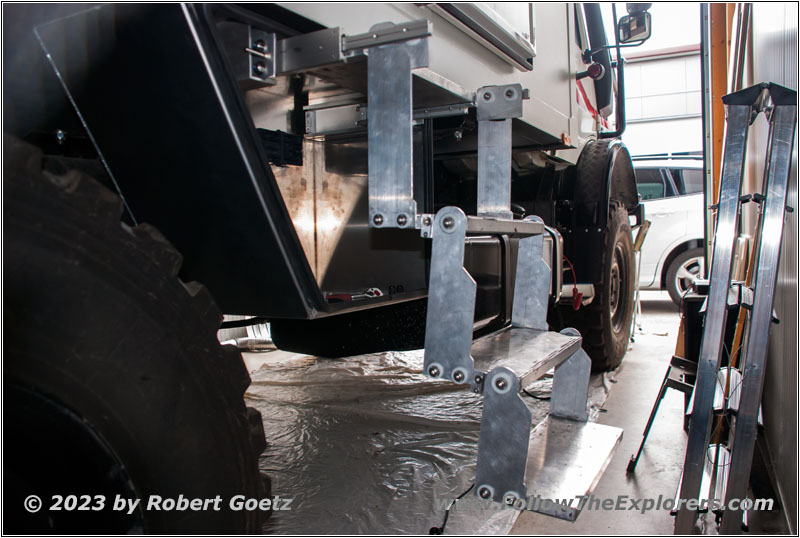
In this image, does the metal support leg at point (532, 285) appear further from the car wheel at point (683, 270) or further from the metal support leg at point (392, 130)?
the car wheel at point (683, 270)

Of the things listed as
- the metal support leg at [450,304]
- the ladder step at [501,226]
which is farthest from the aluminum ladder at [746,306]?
the metal support leg at [450,304]

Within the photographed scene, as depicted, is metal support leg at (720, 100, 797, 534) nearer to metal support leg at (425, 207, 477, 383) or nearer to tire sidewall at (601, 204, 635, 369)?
metal support leg at (425, 207, 477, 383)

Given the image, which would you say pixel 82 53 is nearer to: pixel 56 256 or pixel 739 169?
pixel 56 256

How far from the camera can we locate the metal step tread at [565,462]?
3.94ft

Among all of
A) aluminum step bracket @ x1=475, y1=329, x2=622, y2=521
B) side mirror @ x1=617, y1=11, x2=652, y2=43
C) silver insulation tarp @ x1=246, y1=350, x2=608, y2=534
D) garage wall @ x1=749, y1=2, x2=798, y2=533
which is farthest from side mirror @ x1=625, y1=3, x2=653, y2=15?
aluminum step bracket @ x1=475, y1=329, x2=622, y2=521

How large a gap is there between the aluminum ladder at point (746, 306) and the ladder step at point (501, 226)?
572 mm

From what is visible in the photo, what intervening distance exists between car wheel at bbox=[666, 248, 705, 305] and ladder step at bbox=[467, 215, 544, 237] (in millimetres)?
5362

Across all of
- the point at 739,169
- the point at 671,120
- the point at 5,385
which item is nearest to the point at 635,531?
the point at 739,169

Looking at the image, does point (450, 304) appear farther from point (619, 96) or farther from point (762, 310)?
point (619, 96)

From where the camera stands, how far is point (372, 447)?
2.26 metres

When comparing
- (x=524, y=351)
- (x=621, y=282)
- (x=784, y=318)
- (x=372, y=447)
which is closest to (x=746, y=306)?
(x=784, y=318)

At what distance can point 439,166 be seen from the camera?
111 inches

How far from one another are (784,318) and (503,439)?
4.62ft

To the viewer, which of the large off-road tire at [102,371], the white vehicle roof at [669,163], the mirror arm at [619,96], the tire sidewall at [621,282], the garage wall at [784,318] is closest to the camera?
the large off-road tire at [102,371]
